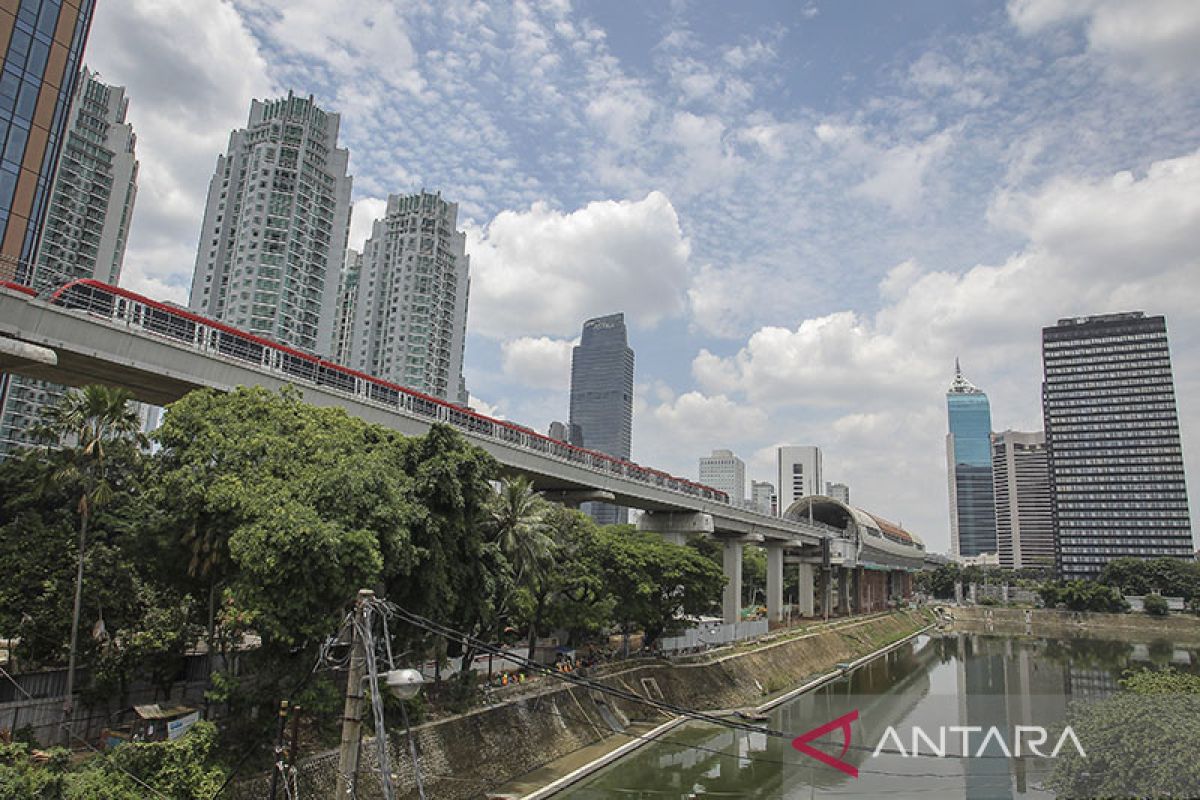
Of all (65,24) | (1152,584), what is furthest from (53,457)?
(1152,584)

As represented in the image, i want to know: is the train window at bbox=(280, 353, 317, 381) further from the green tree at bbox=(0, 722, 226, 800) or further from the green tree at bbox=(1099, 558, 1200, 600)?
the green tree at bbox=(1099, 558, 1200, 600)

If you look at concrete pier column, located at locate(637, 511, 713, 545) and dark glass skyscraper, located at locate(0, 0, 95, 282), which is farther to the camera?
concrete pier column, located at locate(637, 511, 713, 545)

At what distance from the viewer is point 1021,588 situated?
530 ft

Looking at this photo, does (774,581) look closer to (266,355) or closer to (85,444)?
(266,355)

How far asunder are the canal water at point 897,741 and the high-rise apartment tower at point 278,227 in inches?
3118

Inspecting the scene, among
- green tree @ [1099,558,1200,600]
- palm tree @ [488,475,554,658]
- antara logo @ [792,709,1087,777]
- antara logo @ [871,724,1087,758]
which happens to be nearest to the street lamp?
palm tree @ [488,475,554,658]

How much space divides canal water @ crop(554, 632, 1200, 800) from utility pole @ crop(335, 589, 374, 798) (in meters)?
18.9

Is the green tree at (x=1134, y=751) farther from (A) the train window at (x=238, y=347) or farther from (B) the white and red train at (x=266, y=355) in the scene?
(A) the train window at (x=238, y=347)

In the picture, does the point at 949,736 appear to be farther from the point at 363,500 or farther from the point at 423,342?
the point at 423,342

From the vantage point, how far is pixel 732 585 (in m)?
71.5

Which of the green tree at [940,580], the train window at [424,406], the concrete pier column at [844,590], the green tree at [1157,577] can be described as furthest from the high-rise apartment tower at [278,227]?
the green tree at [1157,577]

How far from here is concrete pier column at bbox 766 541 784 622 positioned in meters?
81.9

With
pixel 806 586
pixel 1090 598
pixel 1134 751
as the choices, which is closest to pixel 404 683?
pixel 1134 751

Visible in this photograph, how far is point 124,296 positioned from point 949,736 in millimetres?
50566
